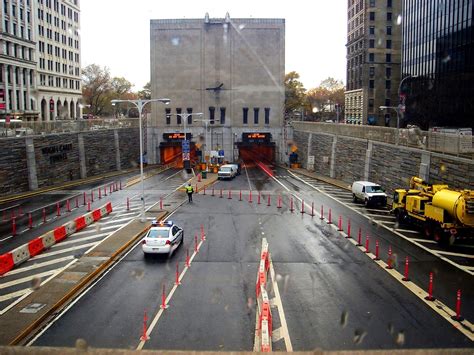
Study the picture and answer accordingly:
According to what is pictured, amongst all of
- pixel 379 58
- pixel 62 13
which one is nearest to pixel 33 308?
pixel 379 58

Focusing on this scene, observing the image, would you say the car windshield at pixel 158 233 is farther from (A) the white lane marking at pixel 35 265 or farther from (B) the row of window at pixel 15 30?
(B) the row of window at pixel 15 30

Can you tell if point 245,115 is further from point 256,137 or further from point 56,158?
point 56,158

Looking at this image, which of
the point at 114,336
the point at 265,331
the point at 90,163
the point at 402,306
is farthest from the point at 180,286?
the point at 90,163

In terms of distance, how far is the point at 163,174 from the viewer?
2808 inches

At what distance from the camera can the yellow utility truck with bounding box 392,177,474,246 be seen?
1054 inches

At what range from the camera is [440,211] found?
2828 centimetres

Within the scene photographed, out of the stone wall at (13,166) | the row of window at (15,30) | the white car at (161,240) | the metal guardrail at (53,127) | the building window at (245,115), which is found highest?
the row of window at (15,30)

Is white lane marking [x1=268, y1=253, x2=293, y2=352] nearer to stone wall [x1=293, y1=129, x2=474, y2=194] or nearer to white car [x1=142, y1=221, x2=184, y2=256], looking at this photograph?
white car [x1=142, y1=221, x2=184, y2=256]

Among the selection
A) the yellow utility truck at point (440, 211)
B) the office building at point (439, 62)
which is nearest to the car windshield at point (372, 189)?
the yellow utility truck at point (440, 211)

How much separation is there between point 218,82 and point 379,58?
Result: 43.8 m

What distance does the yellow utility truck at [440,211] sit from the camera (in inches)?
1054

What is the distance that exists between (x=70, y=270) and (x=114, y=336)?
313 inches

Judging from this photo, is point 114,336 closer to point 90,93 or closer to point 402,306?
point 402,306

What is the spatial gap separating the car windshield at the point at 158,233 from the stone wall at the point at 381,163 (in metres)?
18.2
